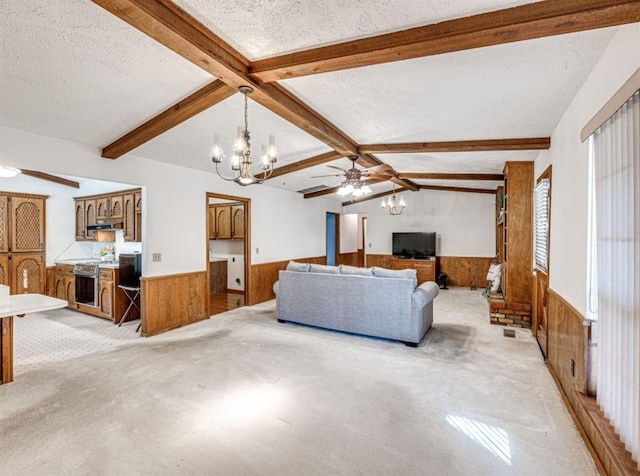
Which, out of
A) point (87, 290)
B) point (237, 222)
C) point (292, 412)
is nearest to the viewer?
point (292, 412)

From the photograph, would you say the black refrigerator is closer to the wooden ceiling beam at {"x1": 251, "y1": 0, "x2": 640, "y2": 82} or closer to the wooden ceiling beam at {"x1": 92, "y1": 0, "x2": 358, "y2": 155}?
the wooden ceiling beam at {"x1": 92, "y1": 0, "x2": 358, "y2": 155}

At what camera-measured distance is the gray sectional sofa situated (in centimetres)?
402

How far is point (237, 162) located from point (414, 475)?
8.26 ft

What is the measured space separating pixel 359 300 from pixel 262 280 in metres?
2.85

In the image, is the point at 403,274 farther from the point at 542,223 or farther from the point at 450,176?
the point at 450,176

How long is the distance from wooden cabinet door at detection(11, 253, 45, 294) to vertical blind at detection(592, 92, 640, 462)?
26.0 feet

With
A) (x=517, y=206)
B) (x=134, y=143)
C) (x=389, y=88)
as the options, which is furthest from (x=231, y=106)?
(x=517, y=206)

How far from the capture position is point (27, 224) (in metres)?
5.94

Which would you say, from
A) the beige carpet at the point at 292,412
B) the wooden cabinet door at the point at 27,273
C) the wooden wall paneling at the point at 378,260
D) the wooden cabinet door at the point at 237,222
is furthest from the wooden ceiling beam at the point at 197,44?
the wooden wall paneling at the point at 378,260

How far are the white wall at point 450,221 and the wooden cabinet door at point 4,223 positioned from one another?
796 centimetres

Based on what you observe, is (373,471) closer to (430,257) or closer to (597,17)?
(597,17)

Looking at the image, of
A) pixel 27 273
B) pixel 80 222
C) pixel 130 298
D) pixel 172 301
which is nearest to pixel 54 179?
pixel 80 222

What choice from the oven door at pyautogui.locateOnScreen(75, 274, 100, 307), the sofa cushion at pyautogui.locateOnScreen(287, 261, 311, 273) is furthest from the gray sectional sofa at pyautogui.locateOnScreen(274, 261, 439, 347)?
the oven door at pyautogui.locateOnScreen(75, 274, 100, 307)

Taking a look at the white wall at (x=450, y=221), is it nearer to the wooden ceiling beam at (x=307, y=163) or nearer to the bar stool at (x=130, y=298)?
the wooden ceiling beam at (x=307, y=163)
